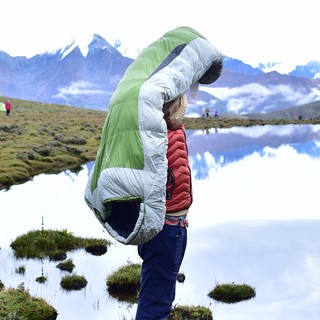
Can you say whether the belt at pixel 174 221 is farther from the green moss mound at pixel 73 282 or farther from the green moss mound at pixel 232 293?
the green moss mound at pixel 73 282

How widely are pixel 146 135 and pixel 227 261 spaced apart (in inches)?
379

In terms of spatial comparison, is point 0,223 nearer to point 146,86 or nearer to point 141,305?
point 141,305

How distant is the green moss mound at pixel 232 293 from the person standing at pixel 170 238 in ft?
16.4

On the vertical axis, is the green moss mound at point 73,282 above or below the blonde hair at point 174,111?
below

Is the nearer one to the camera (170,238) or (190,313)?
(170,238)

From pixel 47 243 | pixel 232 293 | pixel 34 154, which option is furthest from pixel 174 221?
pixel 34 154

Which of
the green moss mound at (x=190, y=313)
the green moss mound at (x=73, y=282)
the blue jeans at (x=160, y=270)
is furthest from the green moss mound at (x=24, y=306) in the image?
the blue jeans at (x=160, y=270)

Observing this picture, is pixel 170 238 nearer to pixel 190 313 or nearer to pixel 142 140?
pixel 142 140

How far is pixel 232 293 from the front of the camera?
13.1 meters

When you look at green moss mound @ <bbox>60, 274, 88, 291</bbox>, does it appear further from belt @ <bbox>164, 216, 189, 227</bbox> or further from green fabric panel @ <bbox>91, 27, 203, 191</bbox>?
green fabric panel @ <bbox>91, 27, 203, 191</bbox>

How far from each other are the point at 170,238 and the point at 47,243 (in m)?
9.97

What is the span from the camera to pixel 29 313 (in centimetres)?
1130

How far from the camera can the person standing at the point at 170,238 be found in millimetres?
7844

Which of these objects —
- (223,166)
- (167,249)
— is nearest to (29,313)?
(167,249)
